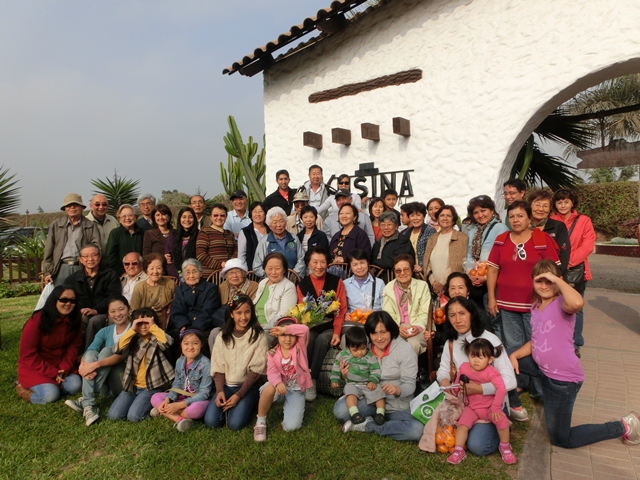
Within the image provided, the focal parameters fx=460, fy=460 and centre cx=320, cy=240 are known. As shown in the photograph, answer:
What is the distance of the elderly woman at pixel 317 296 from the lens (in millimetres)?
4516

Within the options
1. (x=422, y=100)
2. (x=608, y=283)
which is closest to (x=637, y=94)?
(x=608, y=283)

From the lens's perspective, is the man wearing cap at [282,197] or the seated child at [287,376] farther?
the man wearing cap at [282,197]

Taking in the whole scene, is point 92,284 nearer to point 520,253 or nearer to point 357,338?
point 357,338

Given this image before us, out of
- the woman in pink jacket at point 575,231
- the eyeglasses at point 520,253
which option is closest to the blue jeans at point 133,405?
the eyeglasses at point 520,253

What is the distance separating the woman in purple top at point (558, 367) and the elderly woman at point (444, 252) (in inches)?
58.9

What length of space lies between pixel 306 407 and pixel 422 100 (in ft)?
18.5

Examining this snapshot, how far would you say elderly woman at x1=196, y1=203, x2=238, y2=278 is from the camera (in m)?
5.65

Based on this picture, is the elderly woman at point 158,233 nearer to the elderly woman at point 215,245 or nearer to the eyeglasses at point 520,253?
the elderly woman at point 215,245

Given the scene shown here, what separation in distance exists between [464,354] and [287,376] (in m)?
1.45

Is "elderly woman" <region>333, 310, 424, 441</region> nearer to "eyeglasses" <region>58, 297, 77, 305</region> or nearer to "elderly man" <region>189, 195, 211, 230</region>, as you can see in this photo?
"eyeglasses" <region>58, 297, 77, 305</region>

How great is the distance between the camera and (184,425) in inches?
148

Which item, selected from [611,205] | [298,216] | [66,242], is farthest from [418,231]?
[611,205]

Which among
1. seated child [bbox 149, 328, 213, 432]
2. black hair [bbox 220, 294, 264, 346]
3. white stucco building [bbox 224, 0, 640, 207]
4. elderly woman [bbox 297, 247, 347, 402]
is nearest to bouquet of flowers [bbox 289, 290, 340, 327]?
elderly woman [bbox 297, 247, 347, 402]

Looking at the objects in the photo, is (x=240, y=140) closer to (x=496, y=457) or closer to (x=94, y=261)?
(x=94, y=261)
